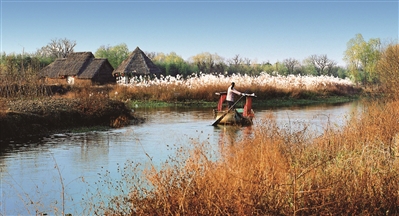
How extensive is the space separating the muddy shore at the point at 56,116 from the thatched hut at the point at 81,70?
2053 cm

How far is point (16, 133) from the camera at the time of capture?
1648 cm

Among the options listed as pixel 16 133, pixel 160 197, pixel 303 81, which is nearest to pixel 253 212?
pixel 160 197

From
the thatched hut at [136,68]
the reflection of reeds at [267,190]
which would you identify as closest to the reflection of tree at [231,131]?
the reflection of reeds at [267,190]

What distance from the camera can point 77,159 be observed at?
12750mm

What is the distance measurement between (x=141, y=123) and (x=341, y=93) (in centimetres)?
2532

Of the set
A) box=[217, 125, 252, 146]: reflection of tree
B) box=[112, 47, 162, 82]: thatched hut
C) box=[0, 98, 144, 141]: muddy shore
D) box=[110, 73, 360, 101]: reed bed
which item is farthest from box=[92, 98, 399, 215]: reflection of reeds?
box=[112, 47, 162, 82]: thatched hut

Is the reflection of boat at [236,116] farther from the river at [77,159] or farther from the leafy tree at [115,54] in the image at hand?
the leafy tree at [115,54]

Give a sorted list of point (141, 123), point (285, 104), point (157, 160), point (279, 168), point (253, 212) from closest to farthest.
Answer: point (253, 212), point (279, 168), point (157, 160), point (141, 123), point (285, 104)

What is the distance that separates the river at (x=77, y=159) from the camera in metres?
8.77

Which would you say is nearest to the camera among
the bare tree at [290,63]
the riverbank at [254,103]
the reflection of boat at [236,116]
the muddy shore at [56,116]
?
the muddy shore at [56,116]

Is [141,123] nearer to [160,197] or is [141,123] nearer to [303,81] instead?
[160,197]

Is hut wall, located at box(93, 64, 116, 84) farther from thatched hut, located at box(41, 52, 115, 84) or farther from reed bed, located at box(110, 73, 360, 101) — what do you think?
reed bed, located at box(110, 73, 360, 101)

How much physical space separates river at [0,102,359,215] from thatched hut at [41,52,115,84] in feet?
73.1

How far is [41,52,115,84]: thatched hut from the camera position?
4188 centimetres
